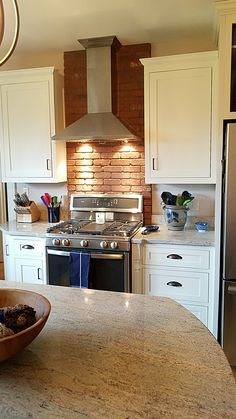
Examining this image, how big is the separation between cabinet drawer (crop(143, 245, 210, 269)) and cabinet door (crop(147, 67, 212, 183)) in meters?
0.63

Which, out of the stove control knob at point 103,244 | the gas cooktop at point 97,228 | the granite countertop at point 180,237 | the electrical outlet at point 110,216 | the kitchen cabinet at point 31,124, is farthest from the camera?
the electrical outlet at point 110,216

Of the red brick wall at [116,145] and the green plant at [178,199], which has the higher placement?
the red brick wall at [116,145]

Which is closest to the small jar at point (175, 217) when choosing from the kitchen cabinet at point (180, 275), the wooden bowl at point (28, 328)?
the kitchen cabinet at point (180, 275)

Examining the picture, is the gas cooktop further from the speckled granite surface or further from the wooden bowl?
the wooden bowl

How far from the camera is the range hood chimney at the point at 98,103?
120 inches

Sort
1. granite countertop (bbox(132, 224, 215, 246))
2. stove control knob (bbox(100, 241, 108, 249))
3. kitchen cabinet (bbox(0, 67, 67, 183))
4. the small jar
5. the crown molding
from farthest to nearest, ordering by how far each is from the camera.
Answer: kitchen cabinet (bbox(0, 67, 67, 183)) < the small jar < stove control knob (bbox(100, 241, 108, 249)) < granite countertop (bbox(132, 224, 215, 246)) < the crown molding

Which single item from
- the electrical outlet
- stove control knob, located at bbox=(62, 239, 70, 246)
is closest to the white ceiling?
the electrical outlet

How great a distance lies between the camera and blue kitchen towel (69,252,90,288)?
286 cm

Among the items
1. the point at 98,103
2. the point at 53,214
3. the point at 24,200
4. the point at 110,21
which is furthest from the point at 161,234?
the point at 110,21

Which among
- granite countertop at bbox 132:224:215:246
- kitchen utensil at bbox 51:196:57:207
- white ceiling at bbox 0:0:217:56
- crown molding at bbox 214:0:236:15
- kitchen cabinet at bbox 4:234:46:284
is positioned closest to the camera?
crown molding at bbox 214:0:236:15

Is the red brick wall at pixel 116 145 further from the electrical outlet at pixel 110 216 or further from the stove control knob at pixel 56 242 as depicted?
the stove control knob at pixel 56 242

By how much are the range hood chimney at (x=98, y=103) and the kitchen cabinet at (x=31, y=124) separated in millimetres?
293

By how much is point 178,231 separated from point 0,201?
2.91m

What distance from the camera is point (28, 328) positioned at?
3.27 feet
